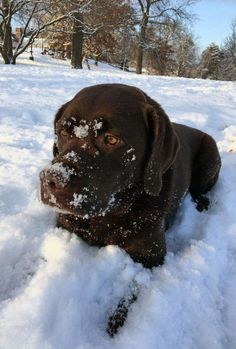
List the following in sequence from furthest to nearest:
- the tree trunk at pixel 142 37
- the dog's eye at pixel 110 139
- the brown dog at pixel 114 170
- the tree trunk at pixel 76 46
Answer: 1. the tree trunk at pixel 142 37
2. the tree trunk at pixel 76 46
3. the dog's eye at pixel 110 139
4. the brown dog at pixel 114 170

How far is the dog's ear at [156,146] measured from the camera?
259 centimetres

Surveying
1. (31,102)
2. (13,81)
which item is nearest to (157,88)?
(13,81)

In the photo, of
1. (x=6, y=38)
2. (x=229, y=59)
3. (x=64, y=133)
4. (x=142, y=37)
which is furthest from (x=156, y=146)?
(x=229, y=59)

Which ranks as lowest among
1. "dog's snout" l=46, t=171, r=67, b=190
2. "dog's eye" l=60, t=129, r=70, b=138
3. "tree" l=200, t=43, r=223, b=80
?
"tree" l=200, t=43, r=223, b=80

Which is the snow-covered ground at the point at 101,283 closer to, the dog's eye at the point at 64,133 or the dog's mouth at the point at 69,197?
the dog's mouth at the point at 69,197

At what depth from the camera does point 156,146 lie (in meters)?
2.59

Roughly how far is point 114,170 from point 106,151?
126 mm

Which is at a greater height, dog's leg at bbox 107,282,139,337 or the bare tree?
the bare tree

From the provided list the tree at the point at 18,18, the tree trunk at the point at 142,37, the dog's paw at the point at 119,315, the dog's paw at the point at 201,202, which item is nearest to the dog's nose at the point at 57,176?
the dog's paw at the point at 119,315

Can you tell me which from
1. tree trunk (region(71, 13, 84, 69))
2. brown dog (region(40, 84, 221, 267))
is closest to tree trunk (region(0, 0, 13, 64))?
tree trunk (region(71, 13, 84, 69))

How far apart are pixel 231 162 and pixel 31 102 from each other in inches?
136

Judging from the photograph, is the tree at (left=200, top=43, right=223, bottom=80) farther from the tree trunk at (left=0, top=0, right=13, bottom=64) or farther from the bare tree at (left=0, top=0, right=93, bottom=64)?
the tree trunk at (left=0, top=0, right=13, bottom=64)

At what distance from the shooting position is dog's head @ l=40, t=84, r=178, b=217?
2248mm

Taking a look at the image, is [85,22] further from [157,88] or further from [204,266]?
[204,266]
